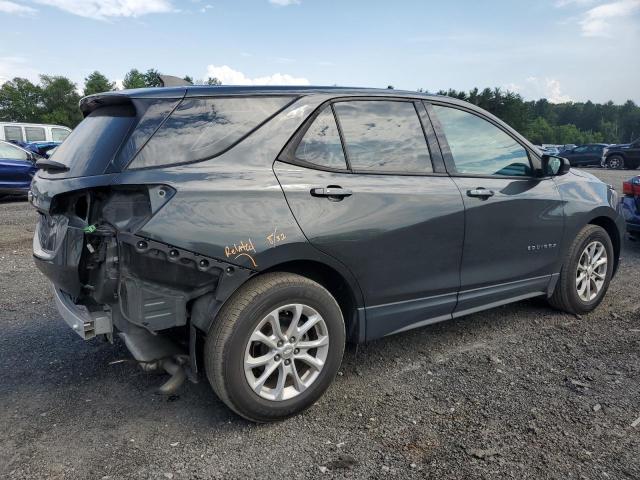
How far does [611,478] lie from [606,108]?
152m

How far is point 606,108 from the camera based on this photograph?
13238 cm

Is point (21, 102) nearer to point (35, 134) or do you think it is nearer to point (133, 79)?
point (133, 79)

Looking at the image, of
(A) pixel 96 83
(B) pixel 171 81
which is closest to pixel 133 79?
(A) pixel 96 83

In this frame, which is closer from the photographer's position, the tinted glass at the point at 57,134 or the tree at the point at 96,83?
the tinted glass at the point at 57,134

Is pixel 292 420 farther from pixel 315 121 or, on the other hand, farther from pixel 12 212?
pixel 12 212

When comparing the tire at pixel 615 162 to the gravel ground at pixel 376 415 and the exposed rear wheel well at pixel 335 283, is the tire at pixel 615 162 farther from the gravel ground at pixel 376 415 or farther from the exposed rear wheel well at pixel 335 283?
the exposed rear wheel well at pixel 335 283

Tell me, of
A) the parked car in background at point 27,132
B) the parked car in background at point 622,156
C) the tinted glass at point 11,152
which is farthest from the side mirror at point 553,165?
the parked car in background at point 622,156

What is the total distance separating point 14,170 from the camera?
1158 centimetres

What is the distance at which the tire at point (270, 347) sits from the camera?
2564mm

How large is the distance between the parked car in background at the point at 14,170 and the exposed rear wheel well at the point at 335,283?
10665mm

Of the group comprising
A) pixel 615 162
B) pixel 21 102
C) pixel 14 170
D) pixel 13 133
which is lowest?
pixel 14 170

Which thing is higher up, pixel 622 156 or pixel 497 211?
pixel 497 211

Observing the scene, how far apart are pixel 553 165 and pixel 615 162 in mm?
25831

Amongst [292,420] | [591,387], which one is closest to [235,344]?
[292,420]
